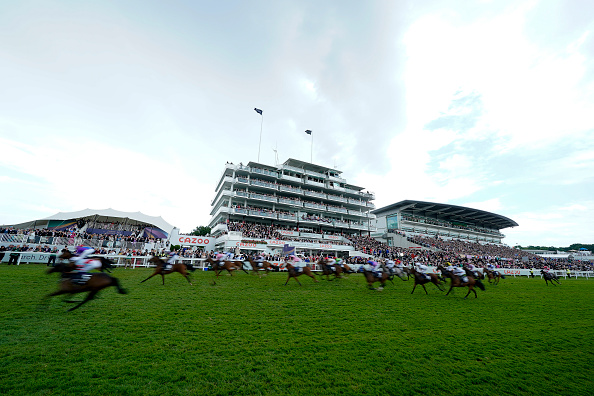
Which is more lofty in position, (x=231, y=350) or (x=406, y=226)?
(x=406, y=226)

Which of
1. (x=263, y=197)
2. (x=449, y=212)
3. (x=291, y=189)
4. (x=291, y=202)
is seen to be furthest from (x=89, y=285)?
(x=449, y=212)

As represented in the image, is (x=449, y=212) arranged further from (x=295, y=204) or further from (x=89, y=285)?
(x=89, y=285)

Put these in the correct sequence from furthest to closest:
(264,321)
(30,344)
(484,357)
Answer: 1. (264,321)
2. (484,357)
3. (30,344)

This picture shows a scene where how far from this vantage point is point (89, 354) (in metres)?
4.51

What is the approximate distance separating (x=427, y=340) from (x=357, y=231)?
47710mm

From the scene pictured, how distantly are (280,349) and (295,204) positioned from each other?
4031 cm

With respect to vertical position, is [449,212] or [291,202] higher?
[449,212]

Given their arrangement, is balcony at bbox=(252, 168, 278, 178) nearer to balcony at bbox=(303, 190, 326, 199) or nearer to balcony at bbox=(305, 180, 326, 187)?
balcony at bbox=(303, 190, 326, 199)

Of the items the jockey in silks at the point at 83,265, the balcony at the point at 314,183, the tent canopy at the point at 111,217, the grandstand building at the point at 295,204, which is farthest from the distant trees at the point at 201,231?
the jockey in silks at the point at 83,265

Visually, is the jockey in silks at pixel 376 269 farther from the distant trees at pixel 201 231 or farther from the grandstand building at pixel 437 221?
the distant trees at pixel 201 231

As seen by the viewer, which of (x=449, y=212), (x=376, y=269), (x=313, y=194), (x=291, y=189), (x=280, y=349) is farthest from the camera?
(x=449, y=212)

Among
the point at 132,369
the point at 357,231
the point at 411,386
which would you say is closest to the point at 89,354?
the point at 132,369

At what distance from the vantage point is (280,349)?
5047 mm

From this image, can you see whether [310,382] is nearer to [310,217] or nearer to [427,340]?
[427,340]
